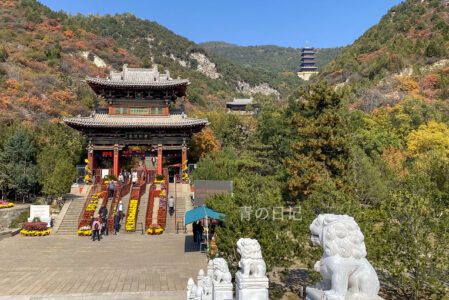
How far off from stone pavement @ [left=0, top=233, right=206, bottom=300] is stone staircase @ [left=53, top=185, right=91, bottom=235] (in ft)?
3.34

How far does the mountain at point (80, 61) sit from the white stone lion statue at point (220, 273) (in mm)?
42896

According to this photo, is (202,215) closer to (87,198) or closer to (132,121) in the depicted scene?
(87,198)

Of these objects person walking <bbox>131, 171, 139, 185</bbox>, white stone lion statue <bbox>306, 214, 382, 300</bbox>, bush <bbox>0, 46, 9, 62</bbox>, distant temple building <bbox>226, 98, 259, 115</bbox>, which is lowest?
white stone lion statue <bbox>306, 214, 382, 300</bbox>

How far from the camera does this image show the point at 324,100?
20844 millimetres

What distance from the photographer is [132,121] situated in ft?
91.2

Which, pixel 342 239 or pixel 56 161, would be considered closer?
pixel 342 239

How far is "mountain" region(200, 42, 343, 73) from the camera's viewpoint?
161 m

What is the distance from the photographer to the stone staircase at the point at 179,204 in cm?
1939

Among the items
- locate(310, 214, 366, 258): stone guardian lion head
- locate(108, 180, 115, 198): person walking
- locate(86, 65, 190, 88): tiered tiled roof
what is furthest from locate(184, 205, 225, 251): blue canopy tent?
locate(86, 65, 190, 88): tiered tiled roof

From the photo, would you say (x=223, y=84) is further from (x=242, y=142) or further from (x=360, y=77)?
(x=242, y=142)

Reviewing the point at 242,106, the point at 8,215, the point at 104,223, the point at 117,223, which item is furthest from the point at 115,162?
the point at 242,106

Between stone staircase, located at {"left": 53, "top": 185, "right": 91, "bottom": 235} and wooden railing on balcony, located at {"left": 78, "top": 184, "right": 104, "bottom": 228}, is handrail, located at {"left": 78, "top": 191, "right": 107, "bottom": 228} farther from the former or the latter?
stone staircase, located at {"left": 53, "top": 185, "right": 91, "bottom": 235}

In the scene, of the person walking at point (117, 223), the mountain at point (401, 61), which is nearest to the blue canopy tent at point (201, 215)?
the person walking at point (117, 223)

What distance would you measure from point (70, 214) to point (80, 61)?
188ft
